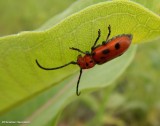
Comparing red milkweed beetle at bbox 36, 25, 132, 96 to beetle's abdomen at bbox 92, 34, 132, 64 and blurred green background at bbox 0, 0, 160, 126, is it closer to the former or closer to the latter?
beetle's abdomen at bbox 92, 34, 132, 64

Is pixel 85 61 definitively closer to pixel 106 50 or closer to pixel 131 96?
pixel 106 50

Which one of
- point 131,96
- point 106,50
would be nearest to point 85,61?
point 106,50

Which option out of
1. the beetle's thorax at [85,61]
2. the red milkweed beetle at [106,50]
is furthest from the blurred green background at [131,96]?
the red milkweed beetle at [106,50]

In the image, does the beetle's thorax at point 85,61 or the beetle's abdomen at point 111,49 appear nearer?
the beetle's abdomen at point 111,49

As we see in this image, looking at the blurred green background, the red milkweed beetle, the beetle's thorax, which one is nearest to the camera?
the red milkweed beetle

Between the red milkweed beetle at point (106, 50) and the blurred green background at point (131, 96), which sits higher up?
the blurred green background at point (131, 96)

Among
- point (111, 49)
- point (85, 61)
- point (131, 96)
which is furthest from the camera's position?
point (131, 96)

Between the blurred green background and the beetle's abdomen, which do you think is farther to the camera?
the blurred green background

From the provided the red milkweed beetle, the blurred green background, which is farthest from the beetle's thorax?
the blurred green background

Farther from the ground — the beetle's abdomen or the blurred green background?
the blurred green background

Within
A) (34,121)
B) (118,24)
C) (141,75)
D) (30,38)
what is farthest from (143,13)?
(141,75)

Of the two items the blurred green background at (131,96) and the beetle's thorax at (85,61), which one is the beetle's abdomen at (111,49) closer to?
the beetle's thorax at (85,61)

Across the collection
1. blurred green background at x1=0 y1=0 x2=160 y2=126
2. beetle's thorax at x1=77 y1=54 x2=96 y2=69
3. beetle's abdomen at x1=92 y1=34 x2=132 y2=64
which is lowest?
beetle's abdomen at x1=92 y1=34 x2=132 y2=64
